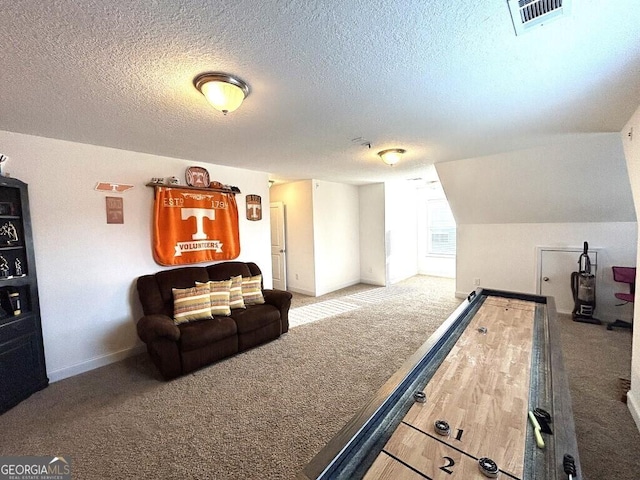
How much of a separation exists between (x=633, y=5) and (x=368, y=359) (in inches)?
119

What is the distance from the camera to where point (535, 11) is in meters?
1.21

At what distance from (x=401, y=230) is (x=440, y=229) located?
4.21 feet

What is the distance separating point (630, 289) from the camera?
12.3ft

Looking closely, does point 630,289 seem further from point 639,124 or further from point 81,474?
point 81,474

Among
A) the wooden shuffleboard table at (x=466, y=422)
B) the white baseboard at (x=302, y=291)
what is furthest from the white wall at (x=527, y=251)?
the wooden shuffleboard table at (x=466, y=422)

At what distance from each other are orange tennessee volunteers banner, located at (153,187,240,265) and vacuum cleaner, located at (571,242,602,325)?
492 centimetres

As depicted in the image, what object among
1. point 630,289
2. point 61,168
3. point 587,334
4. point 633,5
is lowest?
point 587,334

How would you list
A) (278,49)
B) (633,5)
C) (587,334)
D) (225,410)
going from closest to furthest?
1. (633,5)
2. (278,49)
3. (225,410)
4. (587,334)

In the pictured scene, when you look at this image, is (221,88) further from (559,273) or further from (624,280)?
(559,273)

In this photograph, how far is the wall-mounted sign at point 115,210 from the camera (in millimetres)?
3061

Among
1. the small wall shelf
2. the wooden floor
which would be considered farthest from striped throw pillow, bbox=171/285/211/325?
the wooden floor

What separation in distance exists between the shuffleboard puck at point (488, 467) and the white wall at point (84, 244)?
3584 mm

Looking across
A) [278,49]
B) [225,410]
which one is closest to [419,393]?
[225,410]

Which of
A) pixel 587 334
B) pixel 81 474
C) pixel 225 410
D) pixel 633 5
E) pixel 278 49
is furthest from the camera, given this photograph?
pixel 587 334
